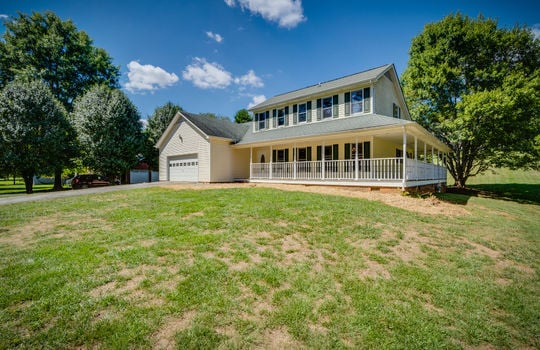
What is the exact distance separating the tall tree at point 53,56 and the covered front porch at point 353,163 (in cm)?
1963

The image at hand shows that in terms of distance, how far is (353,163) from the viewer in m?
14.6

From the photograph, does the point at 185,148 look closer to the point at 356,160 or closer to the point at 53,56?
the point at 356,160

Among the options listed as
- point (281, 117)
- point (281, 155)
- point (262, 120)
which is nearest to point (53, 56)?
point (262, 120)

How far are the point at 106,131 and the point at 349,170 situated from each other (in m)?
21.1

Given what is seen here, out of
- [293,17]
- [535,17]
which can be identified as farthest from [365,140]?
[535,17]

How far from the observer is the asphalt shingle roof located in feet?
57.4

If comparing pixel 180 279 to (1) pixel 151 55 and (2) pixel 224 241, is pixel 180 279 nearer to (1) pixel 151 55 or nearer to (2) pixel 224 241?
(2) pixel 224 241

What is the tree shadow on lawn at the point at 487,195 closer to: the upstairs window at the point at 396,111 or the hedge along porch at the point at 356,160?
the hedge along porch at the point at 356,160

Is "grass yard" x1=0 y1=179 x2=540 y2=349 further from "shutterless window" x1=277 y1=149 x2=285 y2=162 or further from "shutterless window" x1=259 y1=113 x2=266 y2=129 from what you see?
"shutterless window" x1=259 y1=113 x2=266 y2=129

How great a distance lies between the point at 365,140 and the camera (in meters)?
14.4

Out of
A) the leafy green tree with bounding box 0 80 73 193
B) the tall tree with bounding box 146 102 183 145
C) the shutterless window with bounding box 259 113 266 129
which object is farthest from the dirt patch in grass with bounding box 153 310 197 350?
the tall tree with bounding box 146 102 183 145

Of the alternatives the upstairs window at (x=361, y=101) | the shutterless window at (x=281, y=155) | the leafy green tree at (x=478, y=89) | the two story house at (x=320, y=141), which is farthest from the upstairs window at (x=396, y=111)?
the shutterless window at (x=281, y=155)

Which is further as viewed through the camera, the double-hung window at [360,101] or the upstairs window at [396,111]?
the upstairs window at [396,111]

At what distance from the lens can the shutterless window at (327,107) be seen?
1573cm
